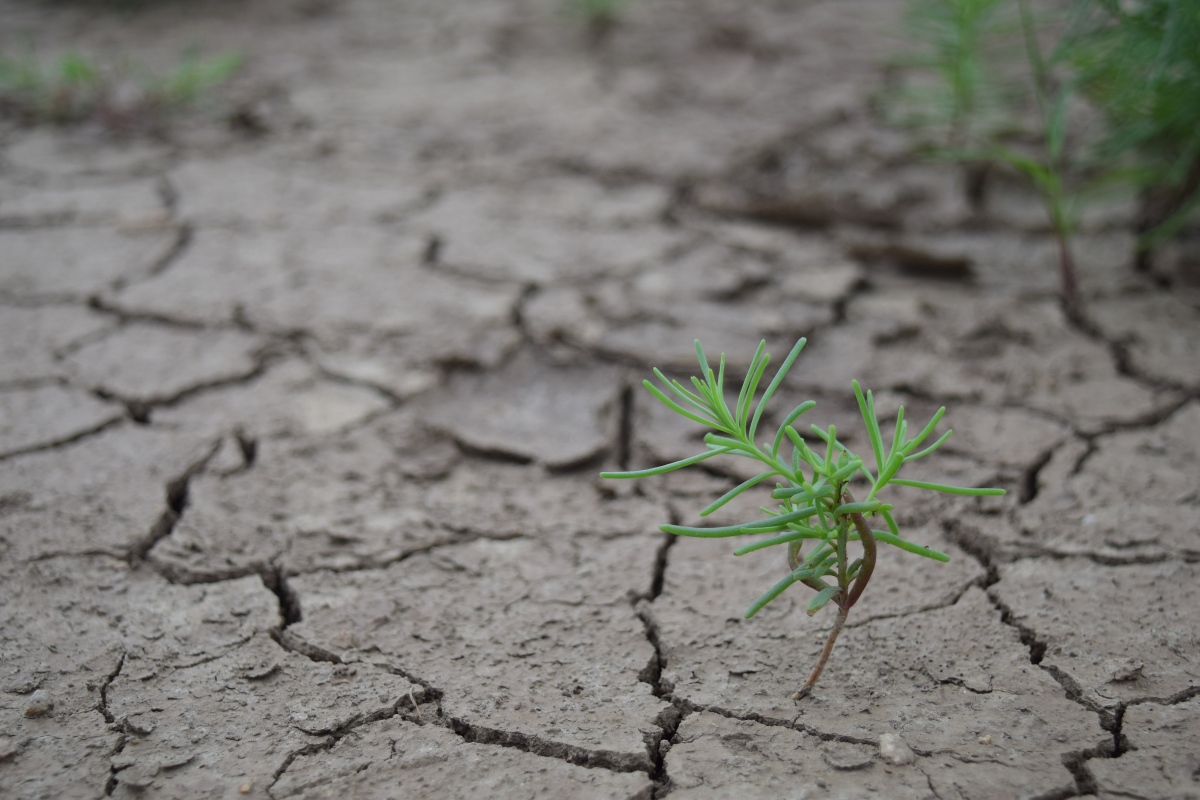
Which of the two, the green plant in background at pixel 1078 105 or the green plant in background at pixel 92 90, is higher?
the green plant in background at pixel 1078 105

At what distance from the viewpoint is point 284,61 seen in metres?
3.62

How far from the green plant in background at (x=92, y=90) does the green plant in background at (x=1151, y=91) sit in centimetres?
277

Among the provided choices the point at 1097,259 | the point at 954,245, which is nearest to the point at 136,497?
the point at 954,245

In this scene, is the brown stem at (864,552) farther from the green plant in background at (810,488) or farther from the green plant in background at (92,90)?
the green plant in background at (92,90)

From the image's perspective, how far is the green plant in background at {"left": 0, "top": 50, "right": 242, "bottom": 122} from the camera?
10.3 ft

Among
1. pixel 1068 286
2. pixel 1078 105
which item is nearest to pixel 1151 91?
pixel 1068 286

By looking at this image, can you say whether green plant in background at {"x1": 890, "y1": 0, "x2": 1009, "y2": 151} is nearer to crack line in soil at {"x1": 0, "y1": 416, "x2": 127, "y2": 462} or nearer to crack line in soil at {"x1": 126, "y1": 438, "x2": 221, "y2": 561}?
crack line in soil at {"x1": 126, "y1": 438, "x2": 221, "y2": 561}

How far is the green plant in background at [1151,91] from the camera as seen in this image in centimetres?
199

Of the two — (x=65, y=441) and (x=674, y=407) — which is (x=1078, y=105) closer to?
(x=674, y=407)

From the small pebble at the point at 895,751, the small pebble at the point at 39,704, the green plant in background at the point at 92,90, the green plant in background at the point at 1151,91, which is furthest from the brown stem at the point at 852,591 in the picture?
the green plant in background at the point at 92,90

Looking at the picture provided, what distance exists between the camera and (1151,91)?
211 centimetres

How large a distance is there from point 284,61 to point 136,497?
2.49 metres

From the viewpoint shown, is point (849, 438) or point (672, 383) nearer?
point (672, 383)

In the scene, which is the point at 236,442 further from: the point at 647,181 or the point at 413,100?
the point at 413,100
